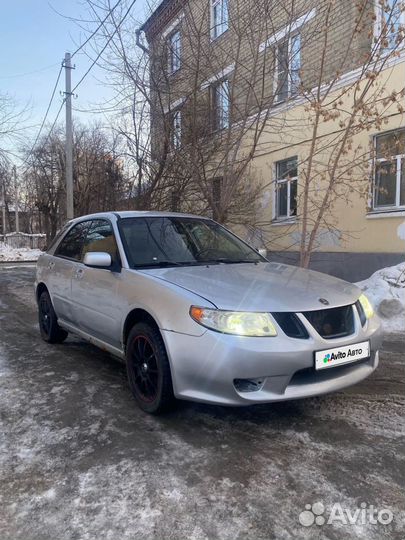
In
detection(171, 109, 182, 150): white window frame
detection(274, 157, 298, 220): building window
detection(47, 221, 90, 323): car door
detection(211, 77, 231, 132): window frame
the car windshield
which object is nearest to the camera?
the car windshield

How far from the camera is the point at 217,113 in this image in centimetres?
953

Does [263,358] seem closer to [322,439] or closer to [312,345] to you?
[312,345]

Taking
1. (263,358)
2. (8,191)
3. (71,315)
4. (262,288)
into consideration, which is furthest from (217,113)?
(8,191)

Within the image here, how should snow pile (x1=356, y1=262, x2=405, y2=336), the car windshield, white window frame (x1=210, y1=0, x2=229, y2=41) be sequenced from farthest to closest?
1. white window frame (x1=210, y1=0, x2=229, y2=41)
2. snow pile (x1=356, y1=262, x2=405, y2=336)
3. the car windshield

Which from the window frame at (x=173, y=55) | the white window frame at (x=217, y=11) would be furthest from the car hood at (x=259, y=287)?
the window frame at (x=173, y=55)

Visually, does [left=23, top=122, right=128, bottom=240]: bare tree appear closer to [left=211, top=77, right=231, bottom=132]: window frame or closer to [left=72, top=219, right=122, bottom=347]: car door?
[left=211, top=77, right=231, bottom=132]: window frame

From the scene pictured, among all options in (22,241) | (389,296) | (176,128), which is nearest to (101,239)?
(389,296)

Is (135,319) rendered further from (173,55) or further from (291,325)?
(173,55)

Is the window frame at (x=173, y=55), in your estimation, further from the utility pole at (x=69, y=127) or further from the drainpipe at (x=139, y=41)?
the utility pole at (x=69, y=127)

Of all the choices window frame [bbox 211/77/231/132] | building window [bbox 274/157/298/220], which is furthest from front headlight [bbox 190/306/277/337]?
building window [bbox 274/157/298/220]

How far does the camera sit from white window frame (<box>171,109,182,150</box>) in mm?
9578

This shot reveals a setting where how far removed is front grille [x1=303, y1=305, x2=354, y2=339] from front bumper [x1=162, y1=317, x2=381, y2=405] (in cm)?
6

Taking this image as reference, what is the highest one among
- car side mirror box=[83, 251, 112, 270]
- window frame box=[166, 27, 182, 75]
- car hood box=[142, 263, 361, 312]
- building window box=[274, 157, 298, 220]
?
window frame box=[166, 27, 182, 75]

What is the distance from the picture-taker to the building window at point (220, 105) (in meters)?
9.03
